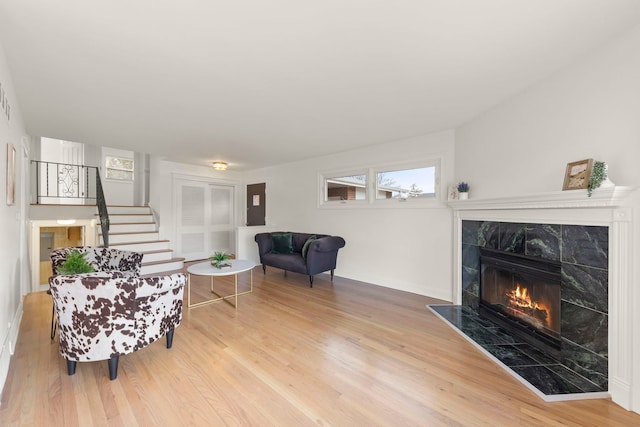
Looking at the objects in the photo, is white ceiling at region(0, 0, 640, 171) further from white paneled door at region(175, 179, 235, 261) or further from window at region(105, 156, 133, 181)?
window at region(105, 156, 133, 181)

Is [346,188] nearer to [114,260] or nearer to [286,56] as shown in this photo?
[286,56]

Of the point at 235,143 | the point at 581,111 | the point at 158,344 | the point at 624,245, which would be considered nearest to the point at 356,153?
the point at 235,143

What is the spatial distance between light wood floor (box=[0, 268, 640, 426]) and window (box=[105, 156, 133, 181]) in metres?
4.90

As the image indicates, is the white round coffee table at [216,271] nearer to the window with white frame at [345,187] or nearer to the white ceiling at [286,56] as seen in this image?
the white ceiling at [286,56]

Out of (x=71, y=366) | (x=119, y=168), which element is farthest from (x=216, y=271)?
(x=119, y=168)

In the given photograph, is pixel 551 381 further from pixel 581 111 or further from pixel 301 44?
pixel 301 44

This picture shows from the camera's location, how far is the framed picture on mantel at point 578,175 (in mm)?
1845

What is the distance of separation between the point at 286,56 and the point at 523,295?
3.10m

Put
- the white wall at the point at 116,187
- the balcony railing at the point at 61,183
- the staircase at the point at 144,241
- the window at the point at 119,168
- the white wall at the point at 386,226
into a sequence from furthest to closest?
the window at the point at 119,168 → the white wall at the point at 116,187 → the balcony railing at the point at 61,183 → the staircase at the point at 144,241 → the white wall at the point at 386,226

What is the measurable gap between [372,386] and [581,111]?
2.67m

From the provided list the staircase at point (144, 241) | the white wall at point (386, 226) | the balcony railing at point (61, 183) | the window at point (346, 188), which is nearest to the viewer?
the white wall at point (386, 226)

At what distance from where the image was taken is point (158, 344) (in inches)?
96.0

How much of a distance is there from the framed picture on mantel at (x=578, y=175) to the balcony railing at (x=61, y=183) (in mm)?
7100

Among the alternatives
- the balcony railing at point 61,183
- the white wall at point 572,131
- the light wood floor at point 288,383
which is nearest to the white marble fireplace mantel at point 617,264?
the white wall at point 572,131
